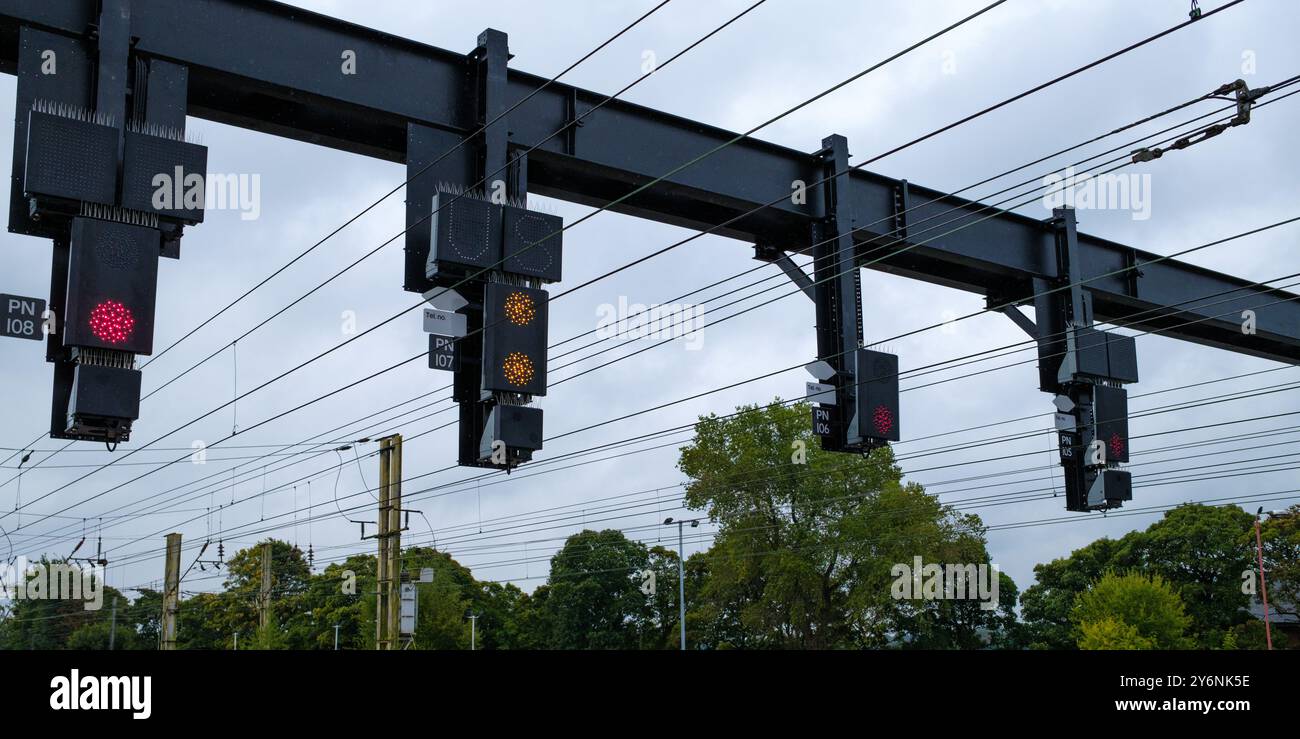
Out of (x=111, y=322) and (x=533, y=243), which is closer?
(x=111, y=322)

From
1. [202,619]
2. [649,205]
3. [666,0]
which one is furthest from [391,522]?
[202,619]

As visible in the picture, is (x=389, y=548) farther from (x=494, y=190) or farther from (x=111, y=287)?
(x=111, y=287)

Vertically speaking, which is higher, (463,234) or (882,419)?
(463,234)

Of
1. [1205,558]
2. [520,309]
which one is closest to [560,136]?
[520,309]

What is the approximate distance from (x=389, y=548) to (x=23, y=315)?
64.7 feet

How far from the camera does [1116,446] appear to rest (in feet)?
44.1

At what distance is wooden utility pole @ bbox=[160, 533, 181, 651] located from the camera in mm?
37750

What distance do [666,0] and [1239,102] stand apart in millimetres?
4468

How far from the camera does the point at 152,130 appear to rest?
9359 mm

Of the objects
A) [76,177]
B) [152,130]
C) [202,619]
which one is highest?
[152,130]

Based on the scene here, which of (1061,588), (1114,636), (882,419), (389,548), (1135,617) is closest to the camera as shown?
(882,419)

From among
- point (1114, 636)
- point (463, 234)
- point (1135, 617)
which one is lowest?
point (1114, 636)
